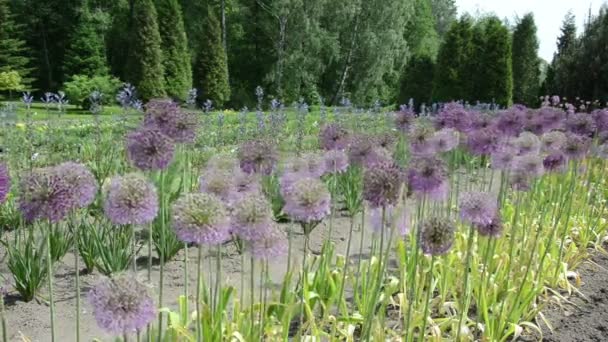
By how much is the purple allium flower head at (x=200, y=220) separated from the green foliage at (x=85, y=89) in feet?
70.4

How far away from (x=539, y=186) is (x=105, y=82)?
22445 millimetres

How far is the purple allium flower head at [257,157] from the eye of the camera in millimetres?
2857

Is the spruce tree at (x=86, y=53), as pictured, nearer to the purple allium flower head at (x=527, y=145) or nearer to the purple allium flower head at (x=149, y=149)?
the purple allium flower head at (x=527, y=145)

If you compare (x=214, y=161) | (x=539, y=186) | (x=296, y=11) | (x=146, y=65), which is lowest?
(x=539, y=186)

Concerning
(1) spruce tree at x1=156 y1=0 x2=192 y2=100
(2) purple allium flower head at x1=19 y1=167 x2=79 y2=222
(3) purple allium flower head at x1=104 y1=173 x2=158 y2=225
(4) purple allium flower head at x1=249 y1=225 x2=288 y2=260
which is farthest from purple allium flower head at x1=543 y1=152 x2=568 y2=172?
(1) spruce tree at x1=156 y1=0 x2=192 y2=100

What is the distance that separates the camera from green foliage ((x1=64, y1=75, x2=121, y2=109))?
22.7 m

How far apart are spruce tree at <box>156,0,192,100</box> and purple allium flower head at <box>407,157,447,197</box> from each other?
Answer: 2319 cm

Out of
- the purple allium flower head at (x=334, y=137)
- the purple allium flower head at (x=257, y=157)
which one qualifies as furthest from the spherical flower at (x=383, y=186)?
the purple allium flower head at (x=334, y=137)

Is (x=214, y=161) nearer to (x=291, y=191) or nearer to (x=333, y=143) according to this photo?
(x=333, y=143)

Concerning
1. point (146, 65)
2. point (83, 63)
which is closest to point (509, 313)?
point (146, 65)

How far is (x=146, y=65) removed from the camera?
23.0m

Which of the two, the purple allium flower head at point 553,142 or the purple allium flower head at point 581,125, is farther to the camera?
the purple allium flower head at point 581,125

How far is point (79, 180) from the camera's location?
210cm

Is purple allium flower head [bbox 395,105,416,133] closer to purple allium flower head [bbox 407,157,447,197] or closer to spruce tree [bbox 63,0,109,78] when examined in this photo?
purple allium flower head [bbox 407,157,447,197]
